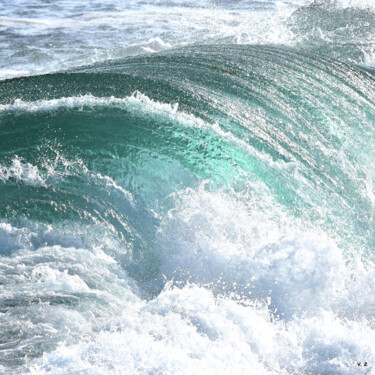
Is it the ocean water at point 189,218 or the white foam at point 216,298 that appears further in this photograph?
the ocean water at point 189,218

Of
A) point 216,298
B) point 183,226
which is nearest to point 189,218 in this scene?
point 183,226

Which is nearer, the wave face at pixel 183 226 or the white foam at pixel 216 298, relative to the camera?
the white foam at pixel 216 298

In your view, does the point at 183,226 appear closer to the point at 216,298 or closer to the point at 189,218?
the point at 189,218

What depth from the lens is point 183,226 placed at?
353cm

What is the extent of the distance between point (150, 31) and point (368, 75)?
185 inches

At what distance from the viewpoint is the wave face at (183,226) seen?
2508 mm

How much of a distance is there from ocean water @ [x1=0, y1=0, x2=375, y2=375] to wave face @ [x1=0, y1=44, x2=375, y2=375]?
0.01 metres

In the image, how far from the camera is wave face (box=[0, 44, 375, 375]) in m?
2.51

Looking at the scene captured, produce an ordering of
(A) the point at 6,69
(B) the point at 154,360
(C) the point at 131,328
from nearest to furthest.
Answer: (B) the point at 154,360 → (C) the point at 131,328 → (A) the point at 6,69

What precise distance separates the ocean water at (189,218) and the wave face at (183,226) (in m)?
0.01

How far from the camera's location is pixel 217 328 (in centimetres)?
258

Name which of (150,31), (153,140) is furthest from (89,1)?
(153,140)

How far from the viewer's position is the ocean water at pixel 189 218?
2523mm

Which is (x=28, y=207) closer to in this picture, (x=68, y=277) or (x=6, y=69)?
(x=68, y=277)
